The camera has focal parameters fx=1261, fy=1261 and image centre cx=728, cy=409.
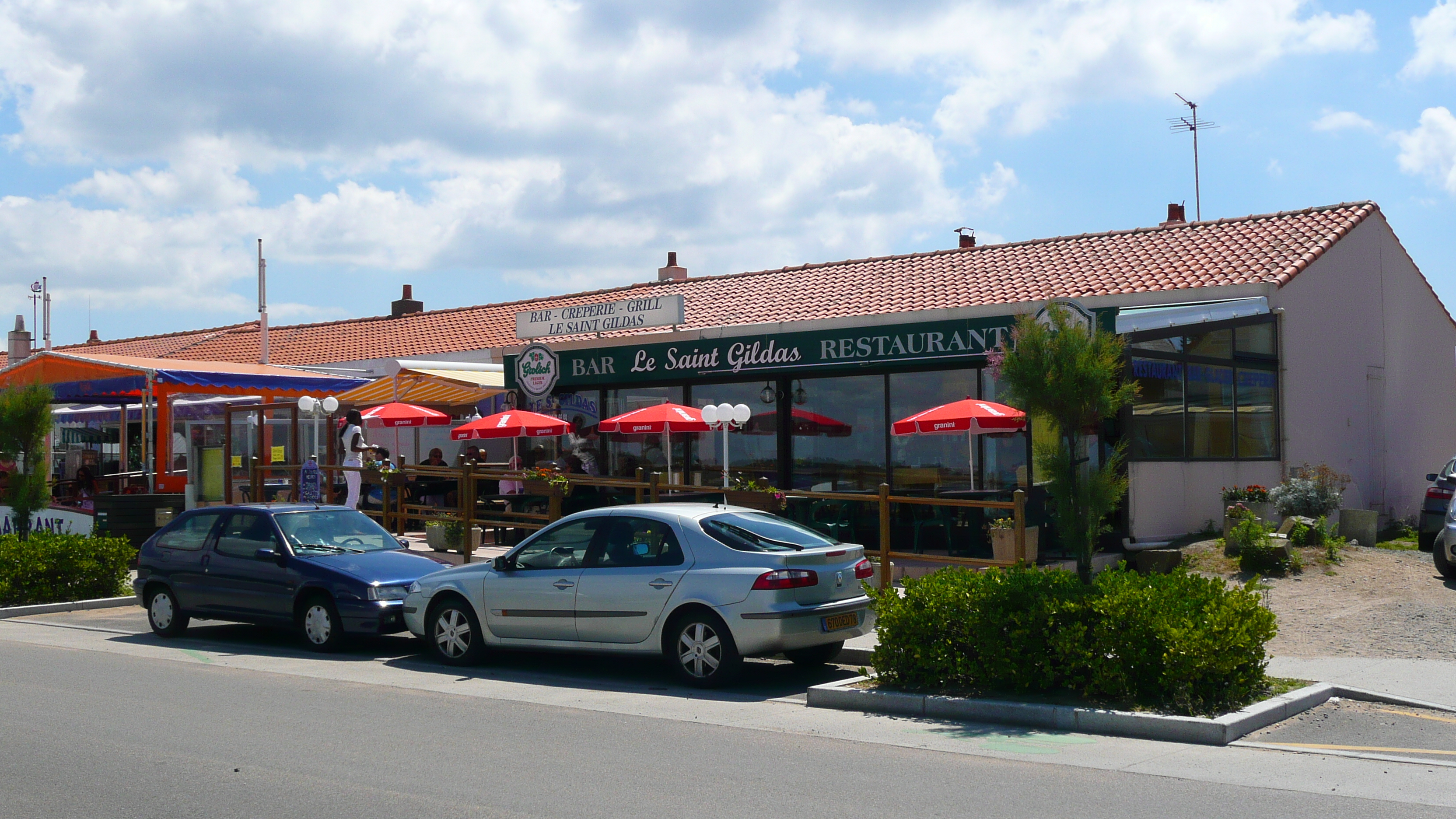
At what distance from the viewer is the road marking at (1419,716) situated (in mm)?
8133

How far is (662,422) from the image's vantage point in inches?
733

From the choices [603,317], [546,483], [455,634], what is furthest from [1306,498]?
[603,317]

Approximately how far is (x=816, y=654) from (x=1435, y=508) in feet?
33.1

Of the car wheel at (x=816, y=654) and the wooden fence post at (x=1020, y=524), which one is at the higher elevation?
the wooden fence post at (x=1020, y=524)

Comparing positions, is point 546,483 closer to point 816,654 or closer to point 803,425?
point 803,425

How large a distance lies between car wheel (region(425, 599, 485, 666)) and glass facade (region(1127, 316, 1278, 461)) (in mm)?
9124

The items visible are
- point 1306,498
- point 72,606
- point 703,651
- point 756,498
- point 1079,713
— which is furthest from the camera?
point 1306,498

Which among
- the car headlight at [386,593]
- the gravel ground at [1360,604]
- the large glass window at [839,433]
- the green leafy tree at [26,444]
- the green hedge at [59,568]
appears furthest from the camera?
the large glass window at [839,433]

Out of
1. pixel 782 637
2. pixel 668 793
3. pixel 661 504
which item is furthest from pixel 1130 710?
pixel 661 504

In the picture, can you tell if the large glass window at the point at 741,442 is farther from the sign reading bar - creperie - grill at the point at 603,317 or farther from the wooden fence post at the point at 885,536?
A: the wooden fence post at the point at 885,536

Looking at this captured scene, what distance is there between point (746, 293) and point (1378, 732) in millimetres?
18395

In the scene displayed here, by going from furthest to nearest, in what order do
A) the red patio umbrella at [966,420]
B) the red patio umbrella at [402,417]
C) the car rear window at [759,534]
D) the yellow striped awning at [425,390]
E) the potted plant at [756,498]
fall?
1. the yellow striped awning at [425,390]
2. the red patio umbrella at [402,417]
3. the red patio umbrella at [966,420]
4. the potted plant at [756,498]
5. the car rear window at [759,534]

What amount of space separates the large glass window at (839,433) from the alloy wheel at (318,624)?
8782 mm

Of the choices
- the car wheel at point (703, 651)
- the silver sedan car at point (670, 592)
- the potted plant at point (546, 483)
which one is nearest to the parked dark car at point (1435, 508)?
the silver sedan car at point (670, 592)
